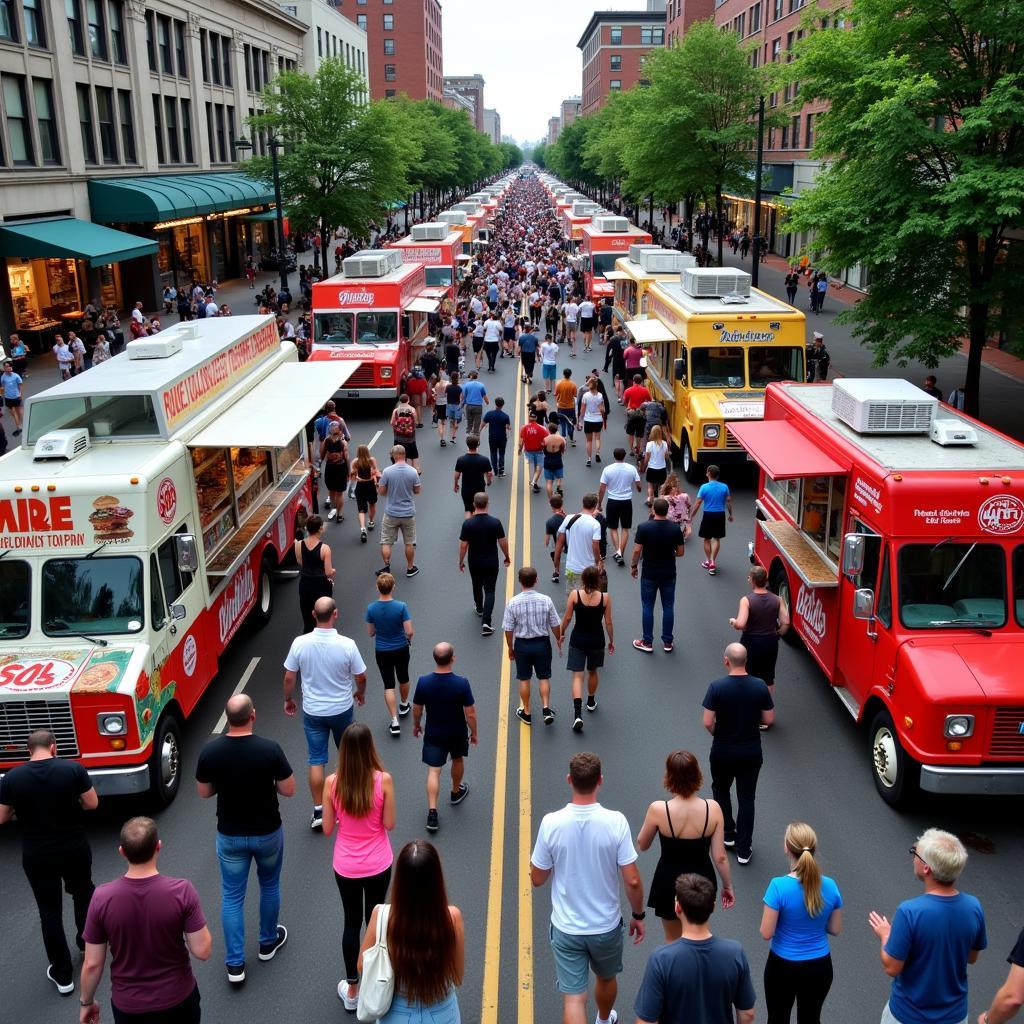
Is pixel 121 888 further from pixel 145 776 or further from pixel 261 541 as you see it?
pixel 261 541

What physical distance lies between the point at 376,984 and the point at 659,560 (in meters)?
7.37

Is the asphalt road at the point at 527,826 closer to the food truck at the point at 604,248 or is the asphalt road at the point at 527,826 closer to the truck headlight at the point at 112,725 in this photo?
the truck headlight at the point at 112,725

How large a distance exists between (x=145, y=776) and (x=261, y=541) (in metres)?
4.64

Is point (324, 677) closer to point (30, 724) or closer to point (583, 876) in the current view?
point (30, 724)

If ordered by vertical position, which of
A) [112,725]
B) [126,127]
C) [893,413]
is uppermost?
[126,127]

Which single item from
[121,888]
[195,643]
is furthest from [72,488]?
[121,888]

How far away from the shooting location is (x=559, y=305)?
126 ft

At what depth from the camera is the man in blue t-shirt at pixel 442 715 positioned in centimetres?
765

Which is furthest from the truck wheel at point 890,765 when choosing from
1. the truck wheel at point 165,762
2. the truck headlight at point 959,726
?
the truck wheel at point 165,762

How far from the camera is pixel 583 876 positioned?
17.4 ft

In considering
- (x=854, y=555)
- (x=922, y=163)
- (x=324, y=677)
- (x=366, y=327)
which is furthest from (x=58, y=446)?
(x=366, y=327)

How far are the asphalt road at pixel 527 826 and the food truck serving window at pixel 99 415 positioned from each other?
2919 mm

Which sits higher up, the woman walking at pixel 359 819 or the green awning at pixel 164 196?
the green awning at pixel 164 196

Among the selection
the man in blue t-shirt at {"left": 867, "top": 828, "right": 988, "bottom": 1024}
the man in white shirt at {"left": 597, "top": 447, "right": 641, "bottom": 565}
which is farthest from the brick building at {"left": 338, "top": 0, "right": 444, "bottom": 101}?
the man in blue t-shirt at {"left": 867, "top": 828, "right": 988, "bottom": 1024}
